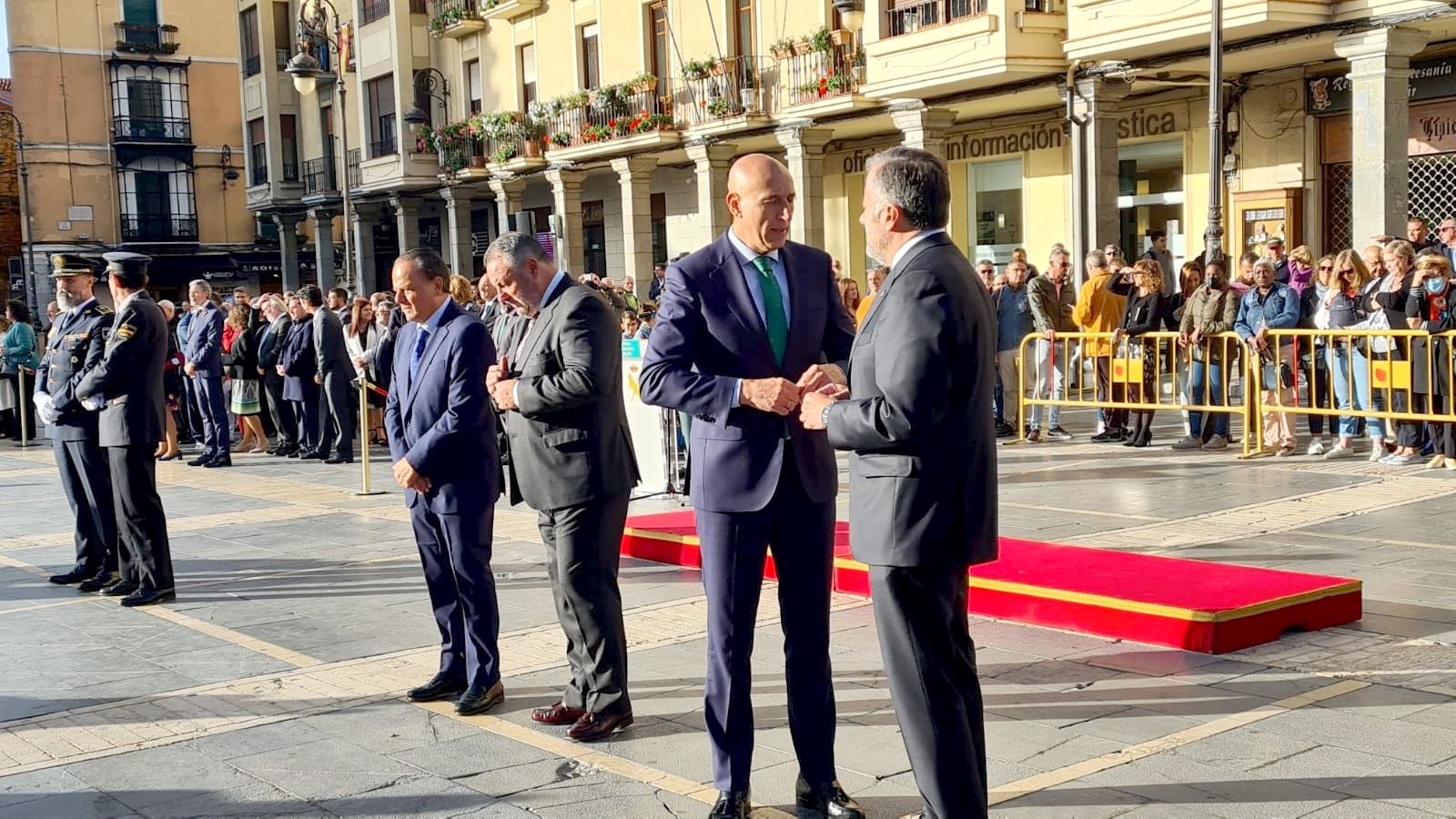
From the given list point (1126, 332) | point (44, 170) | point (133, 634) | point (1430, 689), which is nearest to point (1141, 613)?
point (1430, 689)

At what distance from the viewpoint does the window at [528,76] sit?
114ft

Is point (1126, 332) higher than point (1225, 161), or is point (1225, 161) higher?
point (1225, 161)

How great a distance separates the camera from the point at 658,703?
614 cm

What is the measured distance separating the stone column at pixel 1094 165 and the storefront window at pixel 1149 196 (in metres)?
1.60

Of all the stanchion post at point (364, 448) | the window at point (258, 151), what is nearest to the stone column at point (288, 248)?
the window at point (258, 151)

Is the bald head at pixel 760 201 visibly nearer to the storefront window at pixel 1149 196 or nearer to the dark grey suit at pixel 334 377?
the dark grey suit at pixel 334 377

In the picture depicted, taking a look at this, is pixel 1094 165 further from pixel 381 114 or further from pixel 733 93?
pixel 381 114

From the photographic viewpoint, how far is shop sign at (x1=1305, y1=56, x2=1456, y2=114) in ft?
63.3

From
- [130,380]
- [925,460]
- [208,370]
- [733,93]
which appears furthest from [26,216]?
[925,460]

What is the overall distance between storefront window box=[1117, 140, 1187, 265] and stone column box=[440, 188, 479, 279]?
18.8 m

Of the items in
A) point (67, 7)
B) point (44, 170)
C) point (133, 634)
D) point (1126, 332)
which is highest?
point (67, 7)

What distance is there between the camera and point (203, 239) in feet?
184

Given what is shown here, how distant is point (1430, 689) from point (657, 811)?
3072 millimetres

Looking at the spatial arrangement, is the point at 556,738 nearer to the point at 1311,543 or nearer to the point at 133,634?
the point at 133,634
